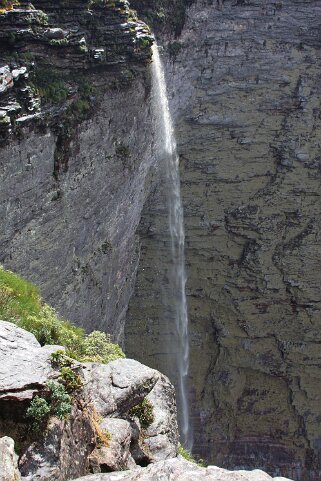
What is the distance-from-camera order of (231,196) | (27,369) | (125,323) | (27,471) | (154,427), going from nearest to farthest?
(27,471)
(27,369)
(154,427)
(125,323)
(231,196)

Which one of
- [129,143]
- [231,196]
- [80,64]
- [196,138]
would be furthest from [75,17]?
[231,196]

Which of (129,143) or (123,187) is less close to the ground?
(129,143)

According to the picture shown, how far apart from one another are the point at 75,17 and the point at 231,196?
14379mm

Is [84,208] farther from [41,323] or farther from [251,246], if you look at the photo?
[251,246]

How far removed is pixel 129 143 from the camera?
68.2ft

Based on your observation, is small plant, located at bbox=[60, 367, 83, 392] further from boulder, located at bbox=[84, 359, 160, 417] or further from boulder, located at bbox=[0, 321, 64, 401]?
boulder, located at bbox=[84, 359, 160, 417]

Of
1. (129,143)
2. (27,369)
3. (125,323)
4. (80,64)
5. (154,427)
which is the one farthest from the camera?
(125,323)

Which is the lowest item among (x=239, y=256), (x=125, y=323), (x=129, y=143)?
(x=125, y=323)

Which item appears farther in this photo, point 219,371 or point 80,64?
point 219,371

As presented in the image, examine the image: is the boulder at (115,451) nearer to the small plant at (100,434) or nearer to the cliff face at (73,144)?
the small plant at (100,434)

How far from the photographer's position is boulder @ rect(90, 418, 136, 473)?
6768 millimetres

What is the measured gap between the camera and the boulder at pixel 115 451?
22.2 ft

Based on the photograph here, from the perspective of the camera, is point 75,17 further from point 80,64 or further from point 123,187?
point 123,187

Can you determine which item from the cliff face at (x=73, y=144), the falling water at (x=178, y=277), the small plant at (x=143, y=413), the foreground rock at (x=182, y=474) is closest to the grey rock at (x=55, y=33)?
the cliff face at (x=73, y=144)
